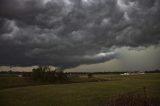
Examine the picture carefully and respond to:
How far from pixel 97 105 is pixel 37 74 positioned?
9255 cm

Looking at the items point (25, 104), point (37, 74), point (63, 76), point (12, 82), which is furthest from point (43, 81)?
point (25, 104)

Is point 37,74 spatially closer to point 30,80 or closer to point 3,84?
point 30,80

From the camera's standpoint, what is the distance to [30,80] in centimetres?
11681

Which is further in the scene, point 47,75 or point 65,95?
point 47,75

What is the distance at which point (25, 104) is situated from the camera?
37.0 m

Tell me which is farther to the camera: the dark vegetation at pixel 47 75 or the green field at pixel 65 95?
the dark vegetation at pixel 47 75

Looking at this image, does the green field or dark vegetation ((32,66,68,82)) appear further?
dark vegetation ((32,66,68,82))

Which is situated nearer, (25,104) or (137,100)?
(137,100)

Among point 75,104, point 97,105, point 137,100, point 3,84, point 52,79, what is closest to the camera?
point 137,100

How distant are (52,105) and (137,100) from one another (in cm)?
2365

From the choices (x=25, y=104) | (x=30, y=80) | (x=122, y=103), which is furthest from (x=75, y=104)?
(x=30, y=80)

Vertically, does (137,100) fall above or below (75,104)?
above

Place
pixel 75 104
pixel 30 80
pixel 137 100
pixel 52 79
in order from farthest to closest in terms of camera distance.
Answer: pixel 52 79 < pixel 30 80 < pixel 75 104 < pixel 137 100

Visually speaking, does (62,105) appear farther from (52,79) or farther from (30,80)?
(52,79)
